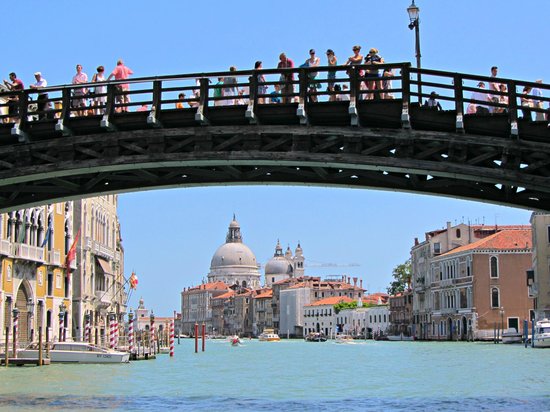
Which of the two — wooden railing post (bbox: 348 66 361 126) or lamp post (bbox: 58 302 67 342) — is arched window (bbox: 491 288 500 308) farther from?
wooden railing post (bbox: 348 66 361 126)

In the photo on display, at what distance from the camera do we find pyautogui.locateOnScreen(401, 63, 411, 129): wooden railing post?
1459cm

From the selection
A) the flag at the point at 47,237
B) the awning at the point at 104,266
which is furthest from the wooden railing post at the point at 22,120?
the awning at the point at 104,266

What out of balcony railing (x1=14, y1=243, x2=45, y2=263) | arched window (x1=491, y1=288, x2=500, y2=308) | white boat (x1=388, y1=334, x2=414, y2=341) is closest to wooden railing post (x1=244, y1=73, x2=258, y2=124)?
A: balcony railing (x1=14, y1=243, x2=45, y2=263)

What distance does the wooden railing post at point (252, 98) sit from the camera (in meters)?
15.1

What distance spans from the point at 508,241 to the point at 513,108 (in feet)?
239

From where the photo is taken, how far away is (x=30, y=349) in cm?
4044

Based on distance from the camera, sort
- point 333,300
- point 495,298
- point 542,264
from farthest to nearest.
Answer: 1. point 333,300
2. point 495,298
3. point 542,264

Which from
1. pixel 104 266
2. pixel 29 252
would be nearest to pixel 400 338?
pixel 104 266

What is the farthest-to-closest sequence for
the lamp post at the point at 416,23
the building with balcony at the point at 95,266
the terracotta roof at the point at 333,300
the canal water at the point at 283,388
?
the terracotta roof at the point at 333,300, the building with balcony at the point at 95,266, the canal water at the point at 283,388, the lamp post at the point at 416,23

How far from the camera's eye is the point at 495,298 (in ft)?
279

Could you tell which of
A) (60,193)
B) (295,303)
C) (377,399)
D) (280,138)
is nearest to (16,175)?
(60,193)

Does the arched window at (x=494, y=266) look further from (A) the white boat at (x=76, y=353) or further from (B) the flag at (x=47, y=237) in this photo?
(A) the white boat at (x=76, y=353)

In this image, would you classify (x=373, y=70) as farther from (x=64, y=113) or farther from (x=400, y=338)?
(x=400, y=338)

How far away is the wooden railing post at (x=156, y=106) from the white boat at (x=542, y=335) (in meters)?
48.4
